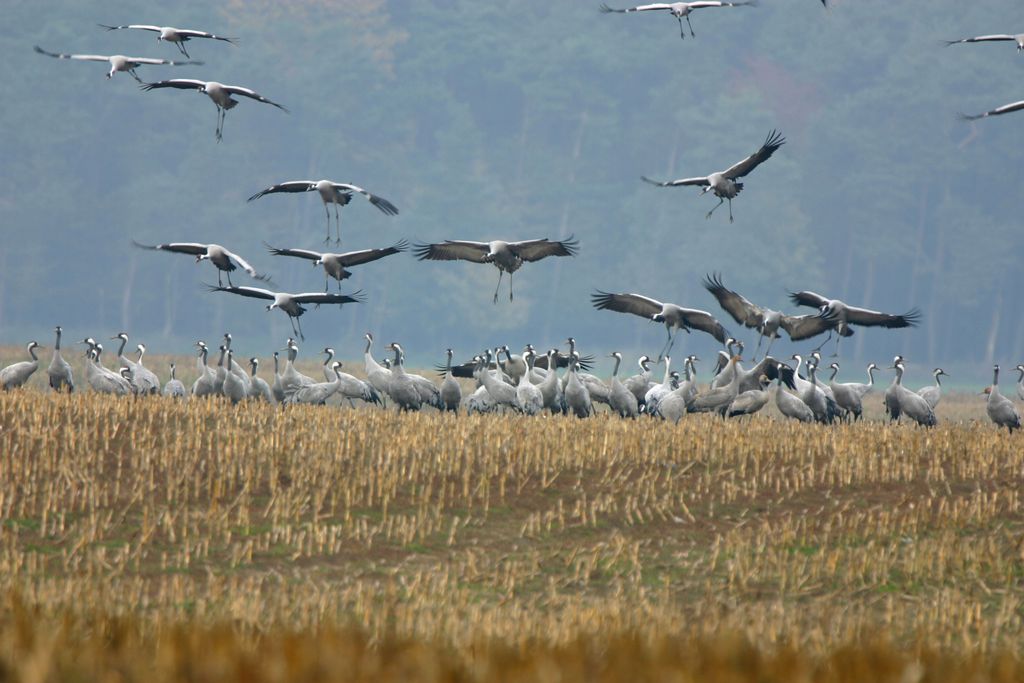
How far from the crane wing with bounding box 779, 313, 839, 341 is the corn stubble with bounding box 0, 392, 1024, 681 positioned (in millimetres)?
5140

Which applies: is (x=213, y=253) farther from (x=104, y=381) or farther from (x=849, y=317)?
(x=849, y=317)

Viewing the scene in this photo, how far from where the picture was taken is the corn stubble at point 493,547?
7.22 metres

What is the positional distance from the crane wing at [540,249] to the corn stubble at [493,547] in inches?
146

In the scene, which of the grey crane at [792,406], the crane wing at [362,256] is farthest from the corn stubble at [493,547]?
the crane wing at [362,256]

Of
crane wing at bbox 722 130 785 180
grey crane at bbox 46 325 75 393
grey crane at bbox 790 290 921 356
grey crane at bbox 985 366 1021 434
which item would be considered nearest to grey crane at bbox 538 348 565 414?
crane wing at bbox 722 130 785 180

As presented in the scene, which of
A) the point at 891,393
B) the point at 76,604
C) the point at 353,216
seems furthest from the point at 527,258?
the point at 353,216

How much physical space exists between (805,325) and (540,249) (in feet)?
15.8

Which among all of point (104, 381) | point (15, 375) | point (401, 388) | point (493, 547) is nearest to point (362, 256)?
point (401, 388)

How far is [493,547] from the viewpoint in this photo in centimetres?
1236

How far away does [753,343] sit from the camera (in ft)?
251

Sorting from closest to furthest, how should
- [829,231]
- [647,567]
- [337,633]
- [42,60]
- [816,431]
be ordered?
[337,633]
[647,567]
[816,431]
[42,60]
[829,231]

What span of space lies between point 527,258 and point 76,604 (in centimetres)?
1528

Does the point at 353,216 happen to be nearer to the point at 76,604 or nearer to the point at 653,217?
the point at 653,217

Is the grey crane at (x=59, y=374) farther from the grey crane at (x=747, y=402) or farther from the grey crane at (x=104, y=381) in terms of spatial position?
the grey crane at (x=747, y=402)
